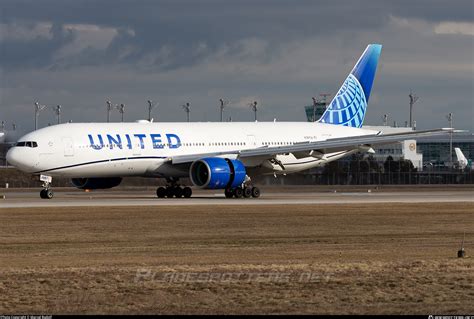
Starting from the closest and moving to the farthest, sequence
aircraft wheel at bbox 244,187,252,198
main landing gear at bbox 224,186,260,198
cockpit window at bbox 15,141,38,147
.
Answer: cockpit window at bbox 15,141,38,147 < main landing gear at bbox 224,186,260,198 < aircraft wheel at bbox 244,187,252,198

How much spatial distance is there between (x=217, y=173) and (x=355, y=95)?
20.4 metres

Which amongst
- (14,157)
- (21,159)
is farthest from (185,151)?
(14,157)

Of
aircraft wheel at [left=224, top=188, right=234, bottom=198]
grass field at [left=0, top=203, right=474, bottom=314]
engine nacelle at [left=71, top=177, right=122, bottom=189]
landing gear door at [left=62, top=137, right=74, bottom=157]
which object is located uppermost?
landing gear door at [left=62, top=137, right=74, bottom=157]

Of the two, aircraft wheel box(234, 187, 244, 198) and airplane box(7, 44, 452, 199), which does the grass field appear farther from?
aircraft wheel box(234, 187, 244, 198)

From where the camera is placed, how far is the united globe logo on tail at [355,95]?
255ft

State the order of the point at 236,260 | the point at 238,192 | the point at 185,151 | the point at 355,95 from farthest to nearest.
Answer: the point at 355,95 < the point at 185,151 < the point at 238,192 < the point at 236,260

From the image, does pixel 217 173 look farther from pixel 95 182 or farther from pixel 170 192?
pixel 95 182

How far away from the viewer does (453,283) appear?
80.3 ft

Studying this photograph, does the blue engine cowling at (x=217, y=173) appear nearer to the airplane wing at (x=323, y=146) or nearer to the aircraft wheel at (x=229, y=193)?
the aircraft wheel at (x=229, y=193)

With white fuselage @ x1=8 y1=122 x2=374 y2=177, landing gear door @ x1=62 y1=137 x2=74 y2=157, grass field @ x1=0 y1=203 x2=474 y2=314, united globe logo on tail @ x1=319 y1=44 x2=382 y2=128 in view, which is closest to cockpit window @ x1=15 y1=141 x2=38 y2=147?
white fuselage @ x1=8 y1=122 x2=374 y2=177

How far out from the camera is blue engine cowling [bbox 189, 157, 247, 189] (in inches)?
2447

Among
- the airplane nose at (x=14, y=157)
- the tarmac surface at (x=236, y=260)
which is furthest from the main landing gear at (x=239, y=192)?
the airplane nose at (x=14, y=157)

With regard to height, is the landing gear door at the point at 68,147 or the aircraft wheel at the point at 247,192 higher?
the landing gear door at the point at 68,147

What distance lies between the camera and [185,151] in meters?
66.4
